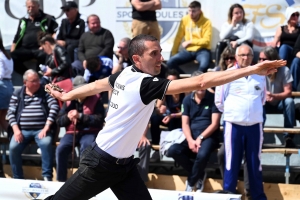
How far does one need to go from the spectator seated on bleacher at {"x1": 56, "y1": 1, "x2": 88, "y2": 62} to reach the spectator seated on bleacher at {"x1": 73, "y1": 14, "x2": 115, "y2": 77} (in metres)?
0.36

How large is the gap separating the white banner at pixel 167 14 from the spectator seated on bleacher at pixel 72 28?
44 centimetres

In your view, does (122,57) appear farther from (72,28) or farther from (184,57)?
(72,28)

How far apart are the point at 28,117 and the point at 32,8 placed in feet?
7.62

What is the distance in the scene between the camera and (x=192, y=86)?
14.4 ft

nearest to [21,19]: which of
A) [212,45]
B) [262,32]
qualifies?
[212,45]

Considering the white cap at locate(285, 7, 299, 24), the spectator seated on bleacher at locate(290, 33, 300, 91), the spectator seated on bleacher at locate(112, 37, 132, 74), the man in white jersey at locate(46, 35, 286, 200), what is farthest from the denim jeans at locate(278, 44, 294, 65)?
the man in white jersey at locate(46, 35, 286, 200)

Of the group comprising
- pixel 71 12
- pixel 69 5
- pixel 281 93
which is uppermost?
pixel 69 5

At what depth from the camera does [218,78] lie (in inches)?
170

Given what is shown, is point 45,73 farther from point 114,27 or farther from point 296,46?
point 296,46

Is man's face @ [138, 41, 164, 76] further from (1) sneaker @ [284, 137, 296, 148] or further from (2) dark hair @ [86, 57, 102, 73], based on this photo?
(2) dark hair @ [86, 57, 102, 73]

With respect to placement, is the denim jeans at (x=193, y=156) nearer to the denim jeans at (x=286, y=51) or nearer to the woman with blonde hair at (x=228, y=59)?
the woman with blonde hair at (x=228, y=59)

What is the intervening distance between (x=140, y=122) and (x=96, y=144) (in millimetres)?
420

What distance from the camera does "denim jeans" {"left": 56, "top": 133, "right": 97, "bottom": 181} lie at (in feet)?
26.8

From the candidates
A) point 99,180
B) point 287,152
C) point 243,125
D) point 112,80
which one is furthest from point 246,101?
point 99,180
